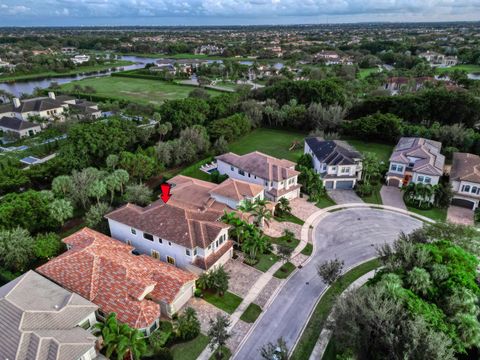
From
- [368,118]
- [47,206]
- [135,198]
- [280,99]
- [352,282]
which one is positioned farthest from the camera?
[280,99]

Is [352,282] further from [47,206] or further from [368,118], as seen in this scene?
[368,118]

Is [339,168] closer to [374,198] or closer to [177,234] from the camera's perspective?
[374,198]

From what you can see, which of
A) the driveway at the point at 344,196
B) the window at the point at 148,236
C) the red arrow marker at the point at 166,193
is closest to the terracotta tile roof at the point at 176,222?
the window at the point at 148,236

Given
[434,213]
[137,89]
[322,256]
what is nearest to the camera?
[322,256]

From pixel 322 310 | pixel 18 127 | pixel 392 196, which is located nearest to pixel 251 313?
pixel 322 310

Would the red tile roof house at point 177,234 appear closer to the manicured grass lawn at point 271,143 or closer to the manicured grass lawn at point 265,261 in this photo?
the manicured grass lawn at point 265,261

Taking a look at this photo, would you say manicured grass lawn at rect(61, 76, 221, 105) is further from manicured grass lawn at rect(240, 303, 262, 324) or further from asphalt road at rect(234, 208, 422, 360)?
manicured grass lawn at rect(240, 303, 262, 324)

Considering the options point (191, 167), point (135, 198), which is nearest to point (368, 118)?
point (191, 167)
